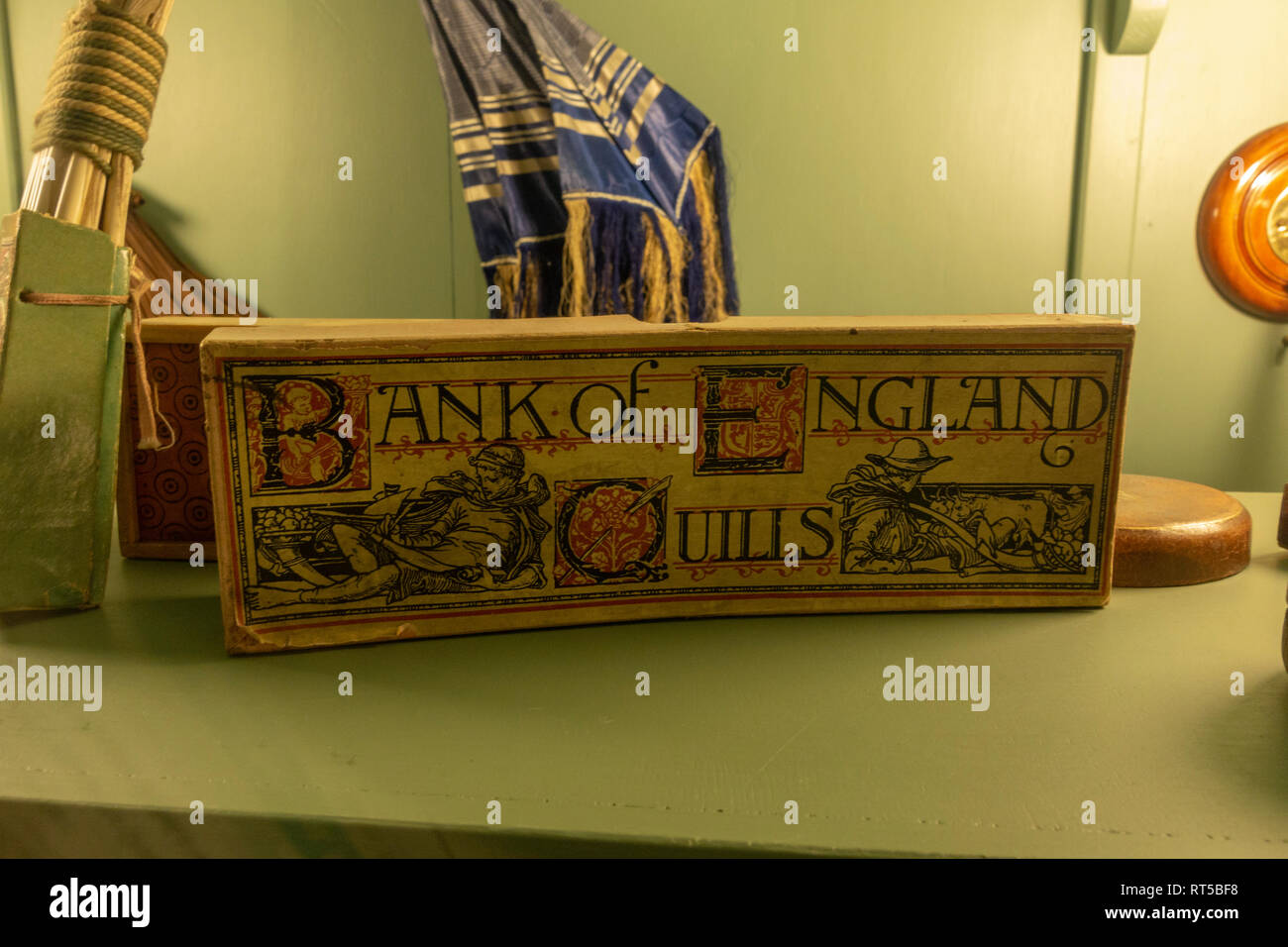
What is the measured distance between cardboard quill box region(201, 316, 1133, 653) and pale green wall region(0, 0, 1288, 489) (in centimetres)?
98

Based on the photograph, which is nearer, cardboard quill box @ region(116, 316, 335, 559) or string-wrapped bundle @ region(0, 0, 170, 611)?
string-wrapped bundle @ region(0, 0, 170, 611)

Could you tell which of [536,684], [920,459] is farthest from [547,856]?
[920,459]

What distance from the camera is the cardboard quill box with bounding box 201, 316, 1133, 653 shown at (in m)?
0.70

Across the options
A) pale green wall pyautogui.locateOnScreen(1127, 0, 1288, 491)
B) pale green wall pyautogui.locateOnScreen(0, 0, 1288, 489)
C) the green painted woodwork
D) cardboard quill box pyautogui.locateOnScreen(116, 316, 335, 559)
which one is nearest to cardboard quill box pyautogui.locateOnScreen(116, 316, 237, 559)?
cardboard quill box pyautogui.locateOnScreen(116, 316, 335, 559)

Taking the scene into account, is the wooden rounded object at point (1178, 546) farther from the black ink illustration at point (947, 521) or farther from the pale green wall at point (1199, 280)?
the pale green wall at point (1199, 280)

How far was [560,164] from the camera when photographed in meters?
1.33

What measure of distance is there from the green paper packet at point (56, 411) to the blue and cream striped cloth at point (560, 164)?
0.70 m

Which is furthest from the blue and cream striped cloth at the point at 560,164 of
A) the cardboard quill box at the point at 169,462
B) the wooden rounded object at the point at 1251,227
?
the wooden rounded object at the point at 1251,227

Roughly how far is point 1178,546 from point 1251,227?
113cm

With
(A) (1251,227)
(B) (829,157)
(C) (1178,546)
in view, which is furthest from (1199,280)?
(C) (1178,546)

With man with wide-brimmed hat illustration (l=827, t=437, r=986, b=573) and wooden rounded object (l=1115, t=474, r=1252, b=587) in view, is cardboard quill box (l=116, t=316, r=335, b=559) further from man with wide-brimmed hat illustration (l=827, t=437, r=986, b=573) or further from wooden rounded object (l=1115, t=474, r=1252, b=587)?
wooden rounded object (l=1115, t=474, r=1252, b=587)

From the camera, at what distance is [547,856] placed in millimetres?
478

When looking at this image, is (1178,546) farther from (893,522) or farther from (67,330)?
(67,330)

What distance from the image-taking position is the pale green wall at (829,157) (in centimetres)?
164
